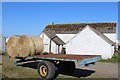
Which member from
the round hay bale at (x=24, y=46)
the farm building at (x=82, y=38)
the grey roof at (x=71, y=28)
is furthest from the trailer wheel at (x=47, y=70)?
the grey roof at (x=71, y=28)

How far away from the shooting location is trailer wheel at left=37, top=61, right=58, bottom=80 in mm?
11617

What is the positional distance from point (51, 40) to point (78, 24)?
7926mm

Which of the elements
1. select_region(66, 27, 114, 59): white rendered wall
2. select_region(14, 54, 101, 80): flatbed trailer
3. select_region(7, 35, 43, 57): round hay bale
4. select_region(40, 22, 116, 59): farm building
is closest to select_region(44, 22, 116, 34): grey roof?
select_region(40, 22, 116, 59): farm building

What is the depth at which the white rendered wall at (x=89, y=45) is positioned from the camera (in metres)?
26.3

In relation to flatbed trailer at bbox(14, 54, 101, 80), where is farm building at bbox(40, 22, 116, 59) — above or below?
above

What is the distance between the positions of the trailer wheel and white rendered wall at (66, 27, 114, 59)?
50.3ft

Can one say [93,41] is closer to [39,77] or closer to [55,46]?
[55,46]

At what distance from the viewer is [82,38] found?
28.0m

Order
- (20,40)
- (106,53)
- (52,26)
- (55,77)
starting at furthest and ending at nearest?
(52,26), (106,53), (20,40), (55,77)

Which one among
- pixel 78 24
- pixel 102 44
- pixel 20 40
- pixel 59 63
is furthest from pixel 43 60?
pixel 78 24

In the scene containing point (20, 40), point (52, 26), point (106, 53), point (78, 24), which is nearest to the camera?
point (20, 40)

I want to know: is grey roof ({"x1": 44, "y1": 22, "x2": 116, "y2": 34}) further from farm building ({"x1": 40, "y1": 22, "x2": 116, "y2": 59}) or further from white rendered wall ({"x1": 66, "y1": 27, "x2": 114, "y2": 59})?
white rendered wall ({"x1": 66, "y1": 27, "x2": 114, "y2": 59})

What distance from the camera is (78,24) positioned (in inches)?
1576

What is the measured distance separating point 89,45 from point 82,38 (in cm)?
130
